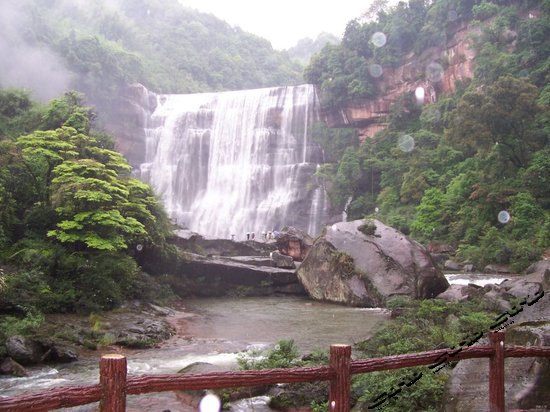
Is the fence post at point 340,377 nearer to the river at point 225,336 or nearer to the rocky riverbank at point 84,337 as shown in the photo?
the river at point 225,336

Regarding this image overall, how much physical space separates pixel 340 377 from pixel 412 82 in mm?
38584

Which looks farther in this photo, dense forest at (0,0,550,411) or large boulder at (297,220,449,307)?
large boulder at (297,220,449,307)

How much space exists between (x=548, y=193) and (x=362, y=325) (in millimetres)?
15574

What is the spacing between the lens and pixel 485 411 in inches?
191

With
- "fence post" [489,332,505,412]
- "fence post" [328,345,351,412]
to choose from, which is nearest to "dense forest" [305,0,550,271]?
"fence post" [489,332,505,412]

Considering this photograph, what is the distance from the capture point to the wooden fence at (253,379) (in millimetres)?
3141

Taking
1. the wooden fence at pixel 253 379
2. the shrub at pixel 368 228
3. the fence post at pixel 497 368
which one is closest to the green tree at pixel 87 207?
the shrub at pixel 368 228

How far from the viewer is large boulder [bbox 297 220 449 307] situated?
15305 millimetres

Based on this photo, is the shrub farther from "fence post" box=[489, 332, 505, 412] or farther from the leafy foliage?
"fence post" box=[489, 332, 505, 412]

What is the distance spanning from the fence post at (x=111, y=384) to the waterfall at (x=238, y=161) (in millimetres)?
34844

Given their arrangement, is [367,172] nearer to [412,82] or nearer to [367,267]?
[412,82]

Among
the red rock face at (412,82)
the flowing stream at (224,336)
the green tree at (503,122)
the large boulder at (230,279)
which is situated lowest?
the flowing stream at (224,336)

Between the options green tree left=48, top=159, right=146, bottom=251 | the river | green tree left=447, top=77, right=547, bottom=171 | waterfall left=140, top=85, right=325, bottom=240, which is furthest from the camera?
waterfall left=140, top=85, right=325, bottom=240

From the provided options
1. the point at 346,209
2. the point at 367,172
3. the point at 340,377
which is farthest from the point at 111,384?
the point at 367,172
